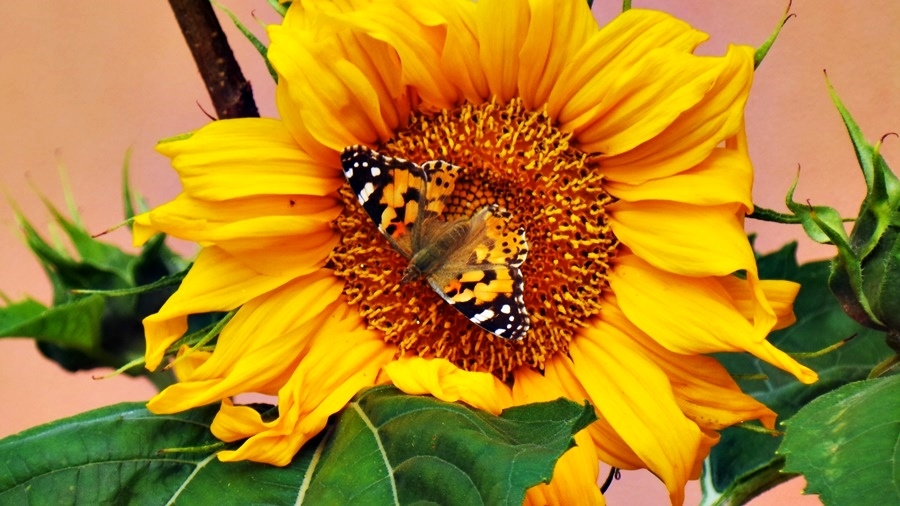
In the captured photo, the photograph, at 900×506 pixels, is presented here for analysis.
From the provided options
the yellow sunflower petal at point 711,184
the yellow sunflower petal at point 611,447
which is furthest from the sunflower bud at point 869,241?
the yellow sunflower petal at point 611,447

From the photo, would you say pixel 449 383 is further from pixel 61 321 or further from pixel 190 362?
pixel 61 321

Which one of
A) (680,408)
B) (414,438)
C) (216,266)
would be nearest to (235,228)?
(216,266)

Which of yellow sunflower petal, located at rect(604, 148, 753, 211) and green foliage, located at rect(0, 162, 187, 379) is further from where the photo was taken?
green foliage, located at rect(0, 162, 187, 379)

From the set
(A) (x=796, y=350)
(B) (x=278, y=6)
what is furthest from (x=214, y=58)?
(A) (x=796, y=350)

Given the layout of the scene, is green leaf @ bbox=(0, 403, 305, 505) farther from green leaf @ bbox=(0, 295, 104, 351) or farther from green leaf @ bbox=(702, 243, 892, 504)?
green leaf @ bbox=(702, 243, 892, 504)

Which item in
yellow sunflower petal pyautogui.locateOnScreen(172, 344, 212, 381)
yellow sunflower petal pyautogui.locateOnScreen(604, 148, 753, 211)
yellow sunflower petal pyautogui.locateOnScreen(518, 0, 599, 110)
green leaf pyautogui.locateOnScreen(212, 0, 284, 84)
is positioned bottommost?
yellow sunflower petal pyautogui.locateOnScreen(604, 148, 753, 211)

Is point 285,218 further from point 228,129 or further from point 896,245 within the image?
point 896,245

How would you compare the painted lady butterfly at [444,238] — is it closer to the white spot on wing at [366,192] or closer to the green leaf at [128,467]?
the white spot on wing at [366,192]

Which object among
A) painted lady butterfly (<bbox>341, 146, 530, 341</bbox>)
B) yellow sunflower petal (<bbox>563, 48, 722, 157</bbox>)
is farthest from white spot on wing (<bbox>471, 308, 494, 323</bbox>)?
yellow sunflower petal (<bbox>563, 48, 722, 157</bbox>)
